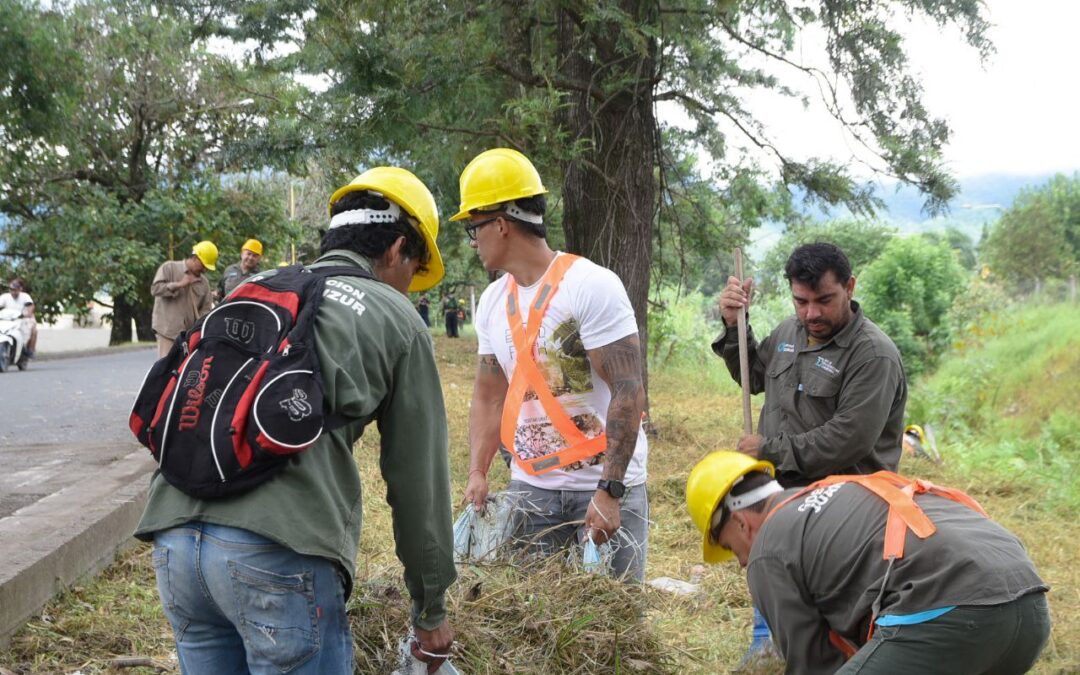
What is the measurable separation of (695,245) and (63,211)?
66.8 feet

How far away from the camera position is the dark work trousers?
2475 mm

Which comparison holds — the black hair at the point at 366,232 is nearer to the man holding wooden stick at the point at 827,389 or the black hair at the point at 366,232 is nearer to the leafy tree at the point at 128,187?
the man holding wooden stick at the point at 827,389

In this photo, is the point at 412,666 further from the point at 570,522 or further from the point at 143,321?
the point at 143,321

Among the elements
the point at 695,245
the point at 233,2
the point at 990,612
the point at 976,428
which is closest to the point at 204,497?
the point at 990,612

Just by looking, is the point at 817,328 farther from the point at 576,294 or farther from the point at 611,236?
the point at 611,236

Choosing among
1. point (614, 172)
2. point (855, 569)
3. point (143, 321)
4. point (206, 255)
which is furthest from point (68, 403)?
point (143, 321)

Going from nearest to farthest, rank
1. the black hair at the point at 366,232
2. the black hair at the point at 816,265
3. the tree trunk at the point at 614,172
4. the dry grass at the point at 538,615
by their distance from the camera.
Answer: the black hair at the point at 366,232, the dry grass at the point at 538,615, the black hair at the point at 816,265, the tree trunk at the point at 614,172

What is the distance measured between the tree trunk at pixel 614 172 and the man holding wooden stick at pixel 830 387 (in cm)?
463

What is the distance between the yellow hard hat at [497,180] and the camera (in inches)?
137

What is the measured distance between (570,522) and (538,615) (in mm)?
414

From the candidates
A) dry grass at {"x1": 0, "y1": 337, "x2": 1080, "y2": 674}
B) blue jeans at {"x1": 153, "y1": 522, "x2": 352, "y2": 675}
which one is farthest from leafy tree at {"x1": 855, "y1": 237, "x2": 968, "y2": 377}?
blue jeans at {"x1": 153, "y1": 522, "x2": 352, "y2": 675}

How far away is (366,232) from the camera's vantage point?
2.41 metres

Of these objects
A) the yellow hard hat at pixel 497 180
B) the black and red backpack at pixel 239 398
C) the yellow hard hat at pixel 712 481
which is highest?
the yellow hard hat at pixel 497 180

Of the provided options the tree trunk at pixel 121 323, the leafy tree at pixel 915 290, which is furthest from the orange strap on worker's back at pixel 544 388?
the tree trunk at pixel 121 323
